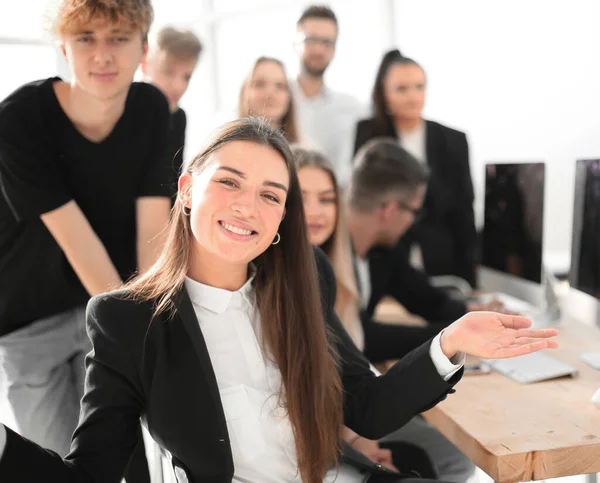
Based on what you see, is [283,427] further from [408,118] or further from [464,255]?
[408,118]

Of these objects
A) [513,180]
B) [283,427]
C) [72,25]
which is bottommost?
[283,427]

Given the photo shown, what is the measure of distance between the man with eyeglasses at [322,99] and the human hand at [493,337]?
189cm

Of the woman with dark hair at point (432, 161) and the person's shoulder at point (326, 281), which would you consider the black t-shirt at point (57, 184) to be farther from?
the woman with dark hair at point (432, 161)

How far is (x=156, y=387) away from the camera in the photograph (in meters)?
1.32

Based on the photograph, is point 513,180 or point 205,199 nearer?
point 205,199

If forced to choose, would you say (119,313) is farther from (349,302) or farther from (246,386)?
(349,302)

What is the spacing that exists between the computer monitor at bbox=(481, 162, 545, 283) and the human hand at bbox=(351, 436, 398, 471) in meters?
0.80

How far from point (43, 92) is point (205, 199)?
25.3 inches

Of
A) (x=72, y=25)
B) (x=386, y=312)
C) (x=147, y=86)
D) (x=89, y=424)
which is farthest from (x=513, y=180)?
(x=89, y=424)

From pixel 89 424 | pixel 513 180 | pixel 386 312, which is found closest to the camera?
pixel 89 424

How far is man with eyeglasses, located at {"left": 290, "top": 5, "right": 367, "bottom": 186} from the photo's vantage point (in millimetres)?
3312

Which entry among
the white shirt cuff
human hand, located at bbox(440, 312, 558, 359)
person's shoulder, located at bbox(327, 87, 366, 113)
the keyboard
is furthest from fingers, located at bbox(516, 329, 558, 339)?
person's shoulder, located at bbox(327, 87, 366, 113)

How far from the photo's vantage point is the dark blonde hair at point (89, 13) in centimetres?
167

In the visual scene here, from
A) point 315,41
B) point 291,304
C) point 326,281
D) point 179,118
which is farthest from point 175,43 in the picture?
point 291,304
